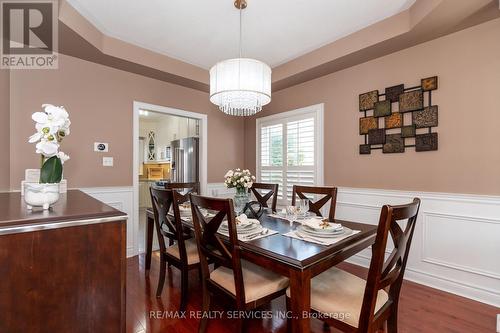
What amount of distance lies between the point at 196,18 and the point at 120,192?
89.7 inches

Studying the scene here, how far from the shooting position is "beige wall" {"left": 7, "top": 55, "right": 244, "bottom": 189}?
2.51 metres

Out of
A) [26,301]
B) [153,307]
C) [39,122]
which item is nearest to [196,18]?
[39,122]

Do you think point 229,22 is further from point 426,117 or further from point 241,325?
point 241,325

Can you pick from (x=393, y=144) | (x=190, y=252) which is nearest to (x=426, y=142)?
(x=393, y=144)

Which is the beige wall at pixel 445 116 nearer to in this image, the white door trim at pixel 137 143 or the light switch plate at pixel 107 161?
the white door trim at pixel 137 143

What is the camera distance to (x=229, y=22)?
96.3 inches

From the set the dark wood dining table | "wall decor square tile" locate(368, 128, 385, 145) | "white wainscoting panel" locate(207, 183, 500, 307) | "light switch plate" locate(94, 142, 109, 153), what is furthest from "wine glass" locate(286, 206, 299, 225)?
"light switch plate" locate(94, 142, 109, 153)

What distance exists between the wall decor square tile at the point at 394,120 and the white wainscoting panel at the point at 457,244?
0.73 m

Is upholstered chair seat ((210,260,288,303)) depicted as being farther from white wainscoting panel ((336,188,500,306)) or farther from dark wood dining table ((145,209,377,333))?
white wainscoting panel ((336,188,500,306))

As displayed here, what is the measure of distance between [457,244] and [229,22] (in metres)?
3.09

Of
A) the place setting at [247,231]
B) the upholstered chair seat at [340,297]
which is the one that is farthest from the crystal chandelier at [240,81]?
the upholstered chair seat at [340,297]

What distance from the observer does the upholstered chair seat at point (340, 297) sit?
4.10ft

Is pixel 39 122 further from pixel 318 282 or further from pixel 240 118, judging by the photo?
pixel 240 118

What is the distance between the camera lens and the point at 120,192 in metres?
3.14
